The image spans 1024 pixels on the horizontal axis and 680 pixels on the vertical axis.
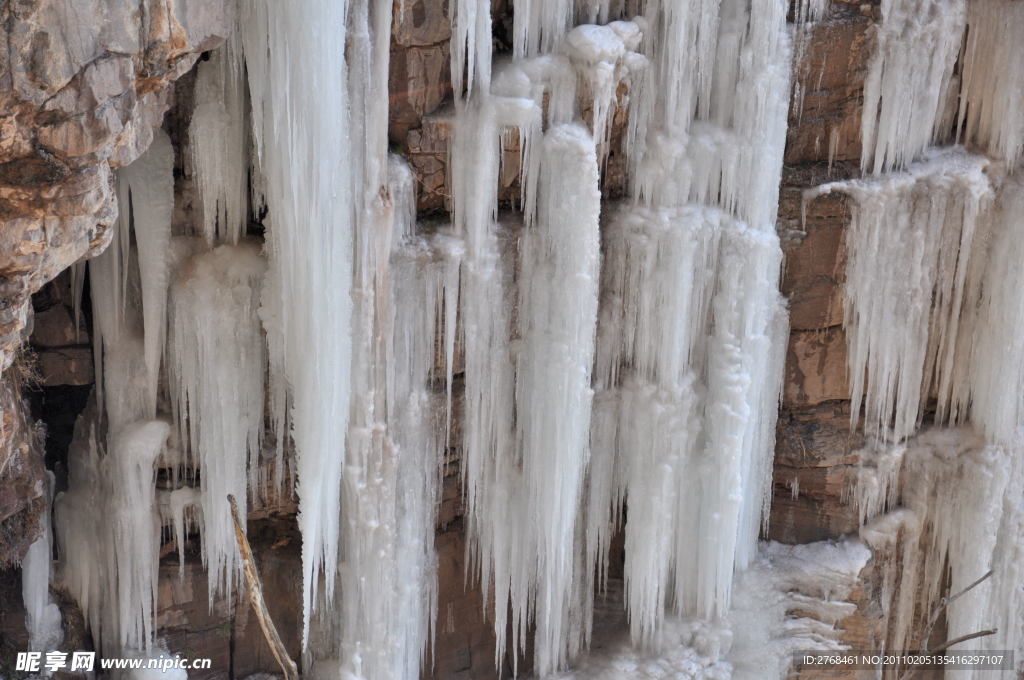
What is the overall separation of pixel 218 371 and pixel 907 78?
5111 millimetres

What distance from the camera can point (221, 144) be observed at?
264 inches

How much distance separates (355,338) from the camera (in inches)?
280

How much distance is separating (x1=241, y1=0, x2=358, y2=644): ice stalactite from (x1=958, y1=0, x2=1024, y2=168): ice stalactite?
15.7 feet

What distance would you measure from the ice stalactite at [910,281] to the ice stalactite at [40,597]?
5511mm

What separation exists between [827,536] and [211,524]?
4.75m

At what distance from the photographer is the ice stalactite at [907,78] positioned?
28.1 feet

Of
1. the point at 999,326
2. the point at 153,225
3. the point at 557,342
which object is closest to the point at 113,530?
the point at 153,225

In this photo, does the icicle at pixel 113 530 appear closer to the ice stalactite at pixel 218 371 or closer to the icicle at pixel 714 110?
the ice stalactite at pixel 218 371

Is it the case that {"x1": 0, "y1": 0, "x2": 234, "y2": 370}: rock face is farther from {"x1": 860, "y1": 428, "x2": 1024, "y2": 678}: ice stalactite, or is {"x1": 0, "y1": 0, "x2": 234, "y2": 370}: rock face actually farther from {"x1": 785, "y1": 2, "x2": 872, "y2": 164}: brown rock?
{"x1": 860, "y1": 428, "x2": 1024, "y2": 678}: ice stalactite

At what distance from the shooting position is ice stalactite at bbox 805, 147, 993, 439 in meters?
8.81

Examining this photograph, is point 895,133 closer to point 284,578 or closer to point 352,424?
point 352,424

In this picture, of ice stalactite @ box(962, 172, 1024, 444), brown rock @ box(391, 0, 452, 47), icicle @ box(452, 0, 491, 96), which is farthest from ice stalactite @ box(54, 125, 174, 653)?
ice stalactite @ box(962, 172, 1024, 444)

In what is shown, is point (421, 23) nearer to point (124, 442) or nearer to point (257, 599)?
point (124, 442)

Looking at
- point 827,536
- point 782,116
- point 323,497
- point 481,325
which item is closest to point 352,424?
point 323,497
